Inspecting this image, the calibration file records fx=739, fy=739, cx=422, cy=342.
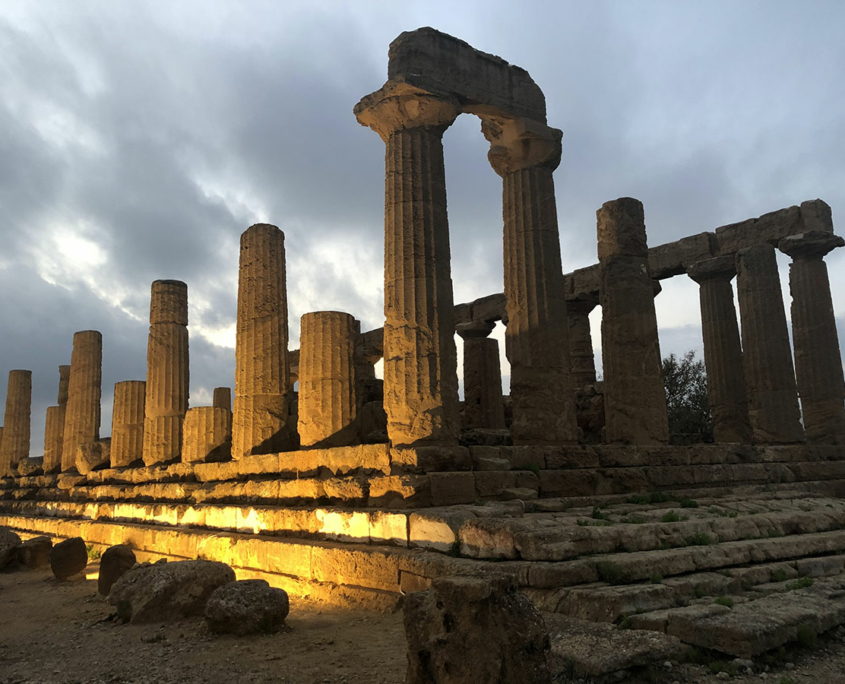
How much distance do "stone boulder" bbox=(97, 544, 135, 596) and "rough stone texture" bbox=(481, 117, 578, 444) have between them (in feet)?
18.7

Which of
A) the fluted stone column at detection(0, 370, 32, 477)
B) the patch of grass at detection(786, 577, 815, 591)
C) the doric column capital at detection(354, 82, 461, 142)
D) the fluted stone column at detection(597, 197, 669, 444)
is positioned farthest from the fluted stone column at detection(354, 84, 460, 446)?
the fluted stone column at detection(0, 370, 32, 477)

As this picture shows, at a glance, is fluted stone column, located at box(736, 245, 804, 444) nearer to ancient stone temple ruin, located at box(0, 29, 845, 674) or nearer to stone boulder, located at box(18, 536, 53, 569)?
ancient stone temple ruin, located at box(0, 29, 845, 674)

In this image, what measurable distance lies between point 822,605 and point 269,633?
4.37 meters

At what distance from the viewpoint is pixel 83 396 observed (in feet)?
72.0

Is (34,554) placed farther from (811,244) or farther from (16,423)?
(16,423)

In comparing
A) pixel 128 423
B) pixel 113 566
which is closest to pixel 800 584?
pixel 113 566

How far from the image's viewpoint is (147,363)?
17.7 m

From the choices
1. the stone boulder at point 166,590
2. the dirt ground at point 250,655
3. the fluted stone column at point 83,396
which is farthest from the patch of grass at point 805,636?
the fluted stone column at point 83,396

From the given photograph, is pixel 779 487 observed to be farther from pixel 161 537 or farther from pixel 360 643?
pixel 161 537

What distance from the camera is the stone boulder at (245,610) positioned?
623cm

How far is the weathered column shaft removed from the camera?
17.7 m

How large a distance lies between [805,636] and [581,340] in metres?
14.2

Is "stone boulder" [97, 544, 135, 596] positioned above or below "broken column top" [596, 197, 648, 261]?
below

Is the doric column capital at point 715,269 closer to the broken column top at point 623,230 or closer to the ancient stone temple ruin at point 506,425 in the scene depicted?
the ancient stone temple ruin at point 506,425
